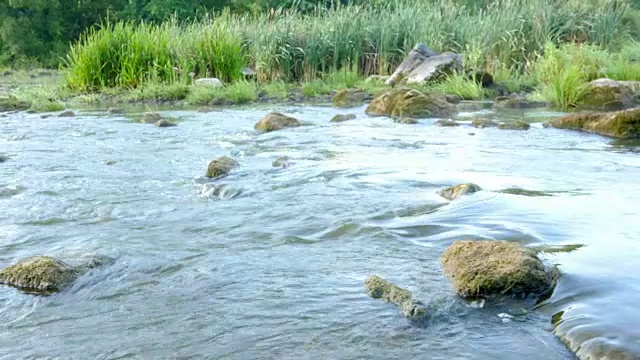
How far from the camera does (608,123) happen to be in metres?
7.34

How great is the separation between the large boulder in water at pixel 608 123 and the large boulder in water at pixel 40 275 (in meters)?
5.62

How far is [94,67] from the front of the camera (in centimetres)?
1386

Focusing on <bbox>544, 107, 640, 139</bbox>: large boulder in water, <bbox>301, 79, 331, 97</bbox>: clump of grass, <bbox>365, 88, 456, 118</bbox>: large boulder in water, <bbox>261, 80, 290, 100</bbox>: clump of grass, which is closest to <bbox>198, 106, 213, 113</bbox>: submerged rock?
<bbox>261, 80, 290, 100</bbox>: clump of grass

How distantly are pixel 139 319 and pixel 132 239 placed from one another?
3.69 feet

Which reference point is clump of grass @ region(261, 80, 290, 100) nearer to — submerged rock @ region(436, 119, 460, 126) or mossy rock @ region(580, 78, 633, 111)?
submerged rock @ region(436, 119, 460, 126)

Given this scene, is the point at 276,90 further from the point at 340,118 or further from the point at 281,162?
the point at 281,162

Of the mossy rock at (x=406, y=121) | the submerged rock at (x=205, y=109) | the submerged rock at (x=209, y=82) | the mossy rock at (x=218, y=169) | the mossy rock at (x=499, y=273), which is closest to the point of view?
the mossy rock at (x=499, y=273)

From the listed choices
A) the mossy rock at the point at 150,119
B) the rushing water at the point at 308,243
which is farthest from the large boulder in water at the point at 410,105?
the mossy rock at the point at 150,119

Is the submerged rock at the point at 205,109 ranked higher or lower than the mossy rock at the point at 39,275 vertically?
lower

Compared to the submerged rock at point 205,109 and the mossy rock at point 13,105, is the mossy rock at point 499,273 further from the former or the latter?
the mossy rock at point 13,105

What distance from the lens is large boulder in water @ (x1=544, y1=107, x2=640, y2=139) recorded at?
7.12 meters

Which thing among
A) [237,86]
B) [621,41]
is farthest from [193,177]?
[621,41]

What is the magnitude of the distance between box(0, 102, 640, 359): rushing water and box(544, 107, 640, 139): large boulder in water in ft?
1.29

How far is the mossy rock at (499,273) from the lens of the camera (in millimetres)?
2729
